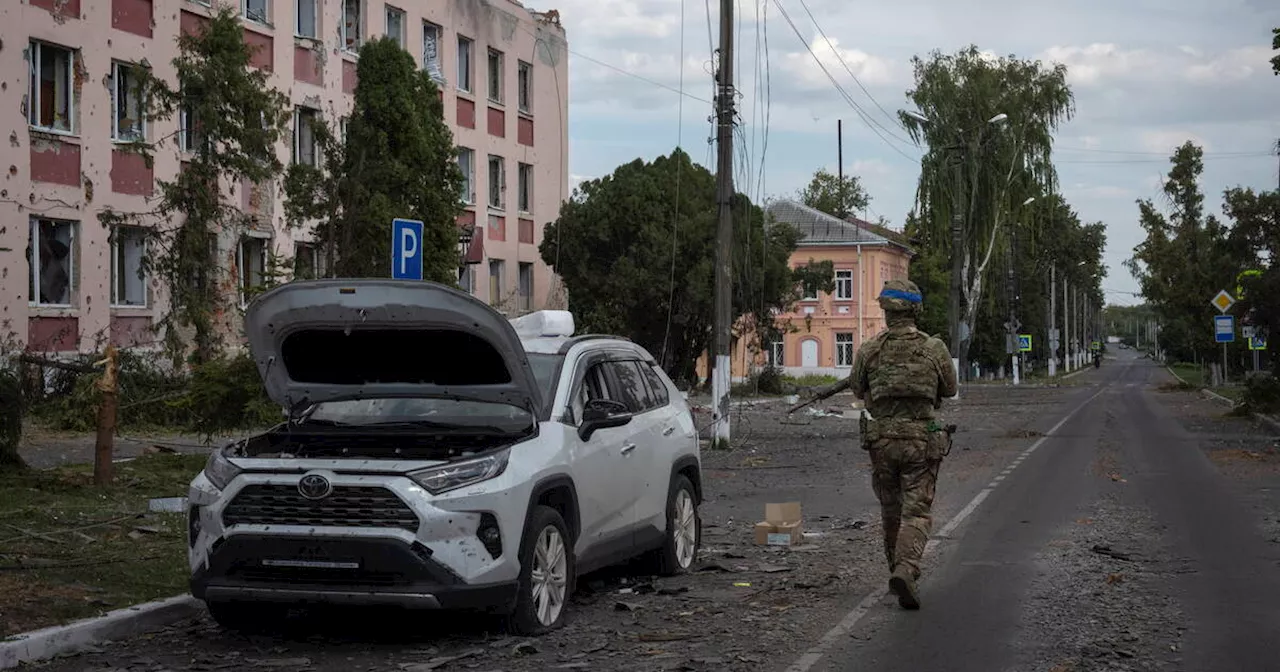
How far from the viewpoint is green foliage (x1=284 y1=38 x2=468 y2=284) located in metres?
20.6

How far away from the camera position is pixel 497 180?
4231cm

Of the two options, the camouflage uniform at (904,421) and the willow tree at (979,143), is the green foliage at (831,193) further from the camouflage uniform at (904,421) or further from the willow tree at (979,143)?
the camouflage uniform at (904,421)

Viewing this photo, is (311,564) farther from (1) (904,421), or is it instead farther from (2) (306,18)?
(2) (306,18)

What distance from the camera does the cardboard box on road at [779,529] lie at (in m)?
12.2

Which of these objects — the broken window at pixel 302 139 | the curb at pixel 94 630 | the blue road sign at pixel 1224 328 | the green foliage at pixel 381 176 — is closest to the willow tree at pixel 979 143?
the blue road sign at pixel 1224 328

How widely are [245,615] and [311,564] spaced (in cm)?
100

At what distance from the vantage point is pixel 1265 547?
39.3 feet

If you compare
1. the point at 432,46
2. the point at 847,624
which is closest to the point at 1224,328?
the point at 432,46

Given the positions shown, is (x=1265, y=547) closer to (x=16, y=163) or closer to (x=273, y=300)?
(x=273, y=300)

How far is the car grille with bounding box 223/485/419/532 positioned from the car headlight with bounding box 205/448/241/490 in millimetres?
134

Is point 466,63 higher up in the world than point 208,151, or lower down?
higher up

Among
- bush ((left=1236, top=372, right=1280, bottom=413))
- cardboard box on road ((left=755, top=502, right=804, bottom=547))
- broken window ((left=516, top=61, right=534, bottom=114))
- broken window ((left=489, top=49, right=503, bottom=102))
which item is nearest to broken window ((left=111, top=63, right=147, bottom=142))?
broken window ((left=489, top=49, right=503, bottom=102))

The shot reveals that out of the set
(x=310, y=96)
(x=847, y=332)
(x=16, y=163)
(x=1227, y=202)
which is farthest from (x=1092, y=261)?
(x=16, y=163)

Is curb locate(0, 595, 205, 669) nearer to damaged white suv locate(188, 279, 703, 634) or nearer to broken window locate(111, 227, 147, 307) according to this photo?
damaged white suv locate(188, 279, 703, 634)
